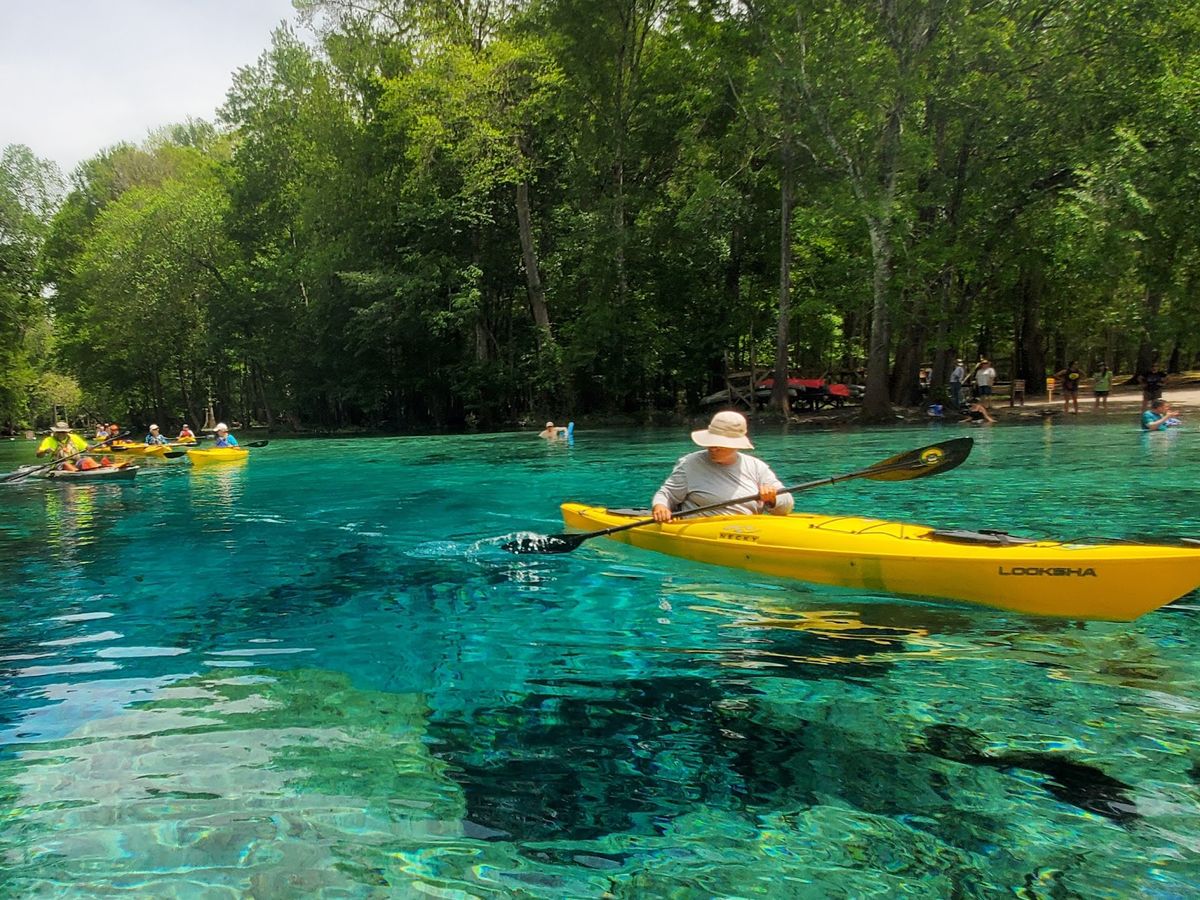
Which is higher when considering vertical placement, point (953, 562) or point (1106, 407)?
point (1106, 407)

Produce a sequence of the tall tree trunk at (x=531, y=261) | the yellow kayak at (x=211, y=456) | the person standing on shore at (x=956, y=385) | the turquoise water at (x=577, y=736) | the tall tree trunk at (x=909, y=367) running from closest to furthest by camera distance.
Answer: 1. the turquoise water at (x=577, y=736)
2. the yellow kayak at (x=211, y=456)
3. the person standing on shore at (x=956, y=385)
4. the tall tree trunk at (x=909, y=367)
5. the tall tree trunk at (x=531, y=261)

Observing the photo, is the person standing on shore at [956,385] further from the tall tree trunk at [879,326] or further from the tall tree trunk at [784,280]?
the tall tree trunk at [784,280]

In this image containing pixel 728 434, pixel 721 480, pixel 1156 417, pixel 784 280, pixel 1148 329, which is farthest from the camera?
pixel 784 280

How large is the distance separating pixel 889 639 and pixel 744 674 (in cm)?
115

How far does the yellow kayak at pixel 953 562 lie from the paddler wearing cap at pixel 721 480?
0.23 meters

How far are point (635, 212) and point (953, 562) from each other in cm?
2727

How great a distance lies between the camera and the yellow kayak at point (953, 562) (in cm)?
449

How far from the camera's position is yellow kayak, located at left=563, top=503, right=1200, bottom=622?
4488 mm

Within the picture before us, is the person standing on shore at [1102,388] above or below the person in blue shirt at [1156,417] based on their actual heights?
above

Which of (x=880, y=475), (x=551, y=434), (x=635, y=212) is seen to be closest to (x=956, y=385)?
(x=551, y=434)

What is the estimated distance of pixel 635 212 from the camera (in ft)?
99.4

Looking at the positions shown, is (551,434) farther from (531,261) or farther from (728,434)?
(728,434)

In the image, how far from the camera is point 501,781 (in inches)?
126

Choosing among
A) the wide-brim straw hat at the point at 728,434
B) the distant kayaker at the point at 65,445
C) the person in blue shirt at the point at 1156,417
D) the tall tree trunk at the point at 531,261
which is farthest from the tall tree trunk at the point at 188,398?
the person in blue shirt at the point at 1156,417
